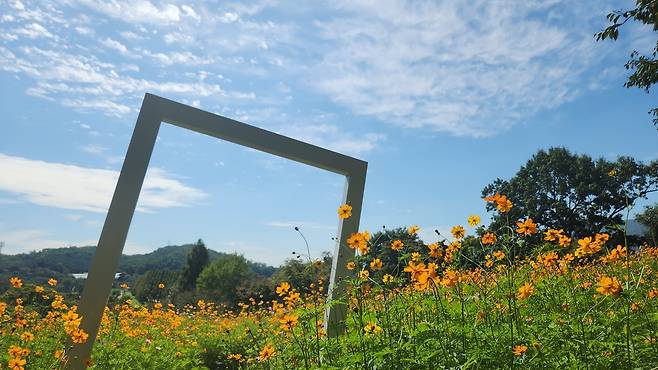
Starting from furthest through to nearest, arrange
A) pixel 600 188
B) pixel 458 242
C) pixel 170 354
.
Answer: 1. pixel 600 188
2. pixel 170 354
3. pixel 458 242

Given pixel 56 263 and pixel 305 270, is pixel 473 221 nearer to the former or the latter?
pixel 305 270

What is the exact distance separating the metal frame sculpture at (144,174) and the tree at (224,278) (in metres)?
4.24

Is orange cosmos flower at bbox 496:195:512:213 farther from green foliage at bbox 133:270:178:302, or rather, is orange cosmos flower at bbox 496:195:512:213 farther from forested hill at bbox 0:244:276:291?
green foliage at bbox 133:270:178:302

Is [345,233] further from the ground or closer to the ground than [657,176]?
closer to the ground

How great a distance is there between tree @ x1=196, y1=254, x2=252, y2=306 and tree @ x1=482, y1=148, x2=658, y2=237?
1502cm

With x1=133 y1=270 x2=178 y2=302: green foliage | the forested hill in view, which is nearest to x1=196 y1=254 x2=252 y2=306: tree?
x1=133 y1=270 x2=178 y2=302: green foliage

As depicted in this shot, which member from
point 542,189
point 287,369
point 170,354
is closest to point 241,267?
point 170,354

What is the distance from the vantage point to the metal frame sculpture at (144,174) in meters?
2.29

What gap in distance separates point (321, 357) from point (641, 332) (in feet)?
Result: 4.84

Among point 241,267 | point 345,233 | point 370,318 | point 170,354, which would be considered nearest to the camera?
point 370,318

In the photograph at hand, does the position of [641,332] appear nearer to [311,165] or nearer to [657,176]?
[311,165]

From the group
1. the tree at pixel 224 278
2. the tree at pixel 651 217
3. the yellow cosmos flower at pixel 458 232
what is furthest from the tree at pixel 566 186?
the yellow cosmos flower at pixel 458 232

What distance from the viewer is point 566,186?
22.5m

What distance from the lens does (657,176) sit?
20.0 m
